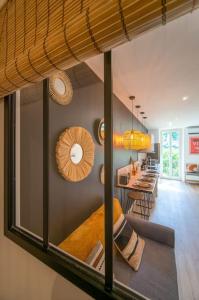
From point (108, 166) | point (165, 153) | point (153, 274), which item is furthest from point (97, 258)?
point (165, 153)

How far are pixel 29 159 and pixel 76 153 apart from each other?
0.52m

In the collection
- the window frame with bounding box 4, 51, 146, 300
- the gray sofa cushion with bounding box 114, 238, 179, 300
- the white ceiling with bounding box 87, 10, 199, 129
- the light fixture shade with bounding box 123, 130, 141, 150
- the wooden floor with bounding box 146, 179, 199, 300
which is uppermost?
the white ceiling with bounding box 87, 10, 199, 129

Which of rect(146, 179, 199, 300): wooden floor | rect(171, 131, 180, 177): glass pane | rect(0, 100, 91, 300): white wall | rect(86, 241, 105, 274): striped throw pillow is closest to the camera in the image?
rect(0, 100, 91, 300): white wall

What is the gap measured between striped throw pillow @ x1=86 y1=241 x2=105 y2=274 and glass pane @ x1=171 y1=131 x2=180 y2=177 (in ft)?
23.6

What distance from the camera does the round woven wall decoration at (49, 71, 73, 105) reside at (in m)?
1.33

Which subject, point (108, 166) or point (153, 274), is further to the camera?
point (153, 274)

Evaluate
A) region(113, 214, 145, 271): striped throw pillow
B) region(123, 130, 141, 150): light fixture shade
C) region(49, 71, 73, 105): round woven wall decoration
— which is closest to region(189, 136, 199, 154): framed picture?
region(123, 130, 141, 150): light fixture shade

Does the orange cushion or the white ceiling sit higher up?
the white ceiling

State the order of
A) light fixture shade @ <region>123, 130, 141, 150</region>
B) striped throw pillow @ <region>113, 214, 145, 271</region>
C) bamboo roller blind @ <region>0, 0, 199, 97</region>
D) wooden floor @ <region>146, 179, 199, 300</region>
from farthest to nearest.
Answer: light fixture shade @ <region>123, 130, 141, 150</region> → wooden floor @ <region>146, 179, 199, 300</region> → striped throw pillow @ <region>113, 214, 145, 271</region> → bamboo roller blind @ <region>0, 0, 199, 97</region>

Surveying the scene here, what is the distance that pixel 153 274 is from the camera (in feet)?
4.44

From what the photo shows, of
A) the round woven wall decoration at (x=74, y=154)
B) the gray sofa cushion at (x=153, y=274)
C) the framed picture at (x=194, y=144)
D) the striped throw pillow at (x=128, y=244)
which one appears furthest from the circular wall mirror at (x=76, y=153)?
the framed picture at (x=194, y=144)

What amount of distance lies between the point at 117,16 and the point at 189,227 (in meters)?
3.51

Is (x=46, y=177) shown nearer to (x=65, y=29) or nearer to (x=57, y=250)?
(x=57, y=250)

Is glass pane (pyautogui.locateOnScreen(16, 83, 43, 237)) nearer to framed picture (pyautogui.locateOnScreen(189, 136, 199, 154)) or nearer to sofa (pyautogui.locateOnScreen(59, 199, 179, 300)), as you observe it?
sofa (pyautogui.locateOnScreen(59, 199, 179, 300))
